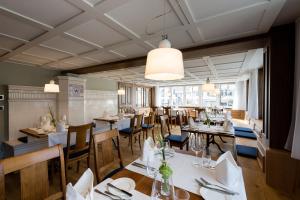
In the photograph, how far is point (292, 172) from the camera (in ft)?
6.47

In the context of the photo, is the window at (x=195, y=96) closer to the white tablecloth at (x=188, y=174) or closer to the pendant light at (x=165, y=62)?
the white tablecloth at (x=188, y=174)

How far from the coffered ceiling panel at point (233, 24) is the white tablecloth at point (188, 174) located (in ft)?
5.44

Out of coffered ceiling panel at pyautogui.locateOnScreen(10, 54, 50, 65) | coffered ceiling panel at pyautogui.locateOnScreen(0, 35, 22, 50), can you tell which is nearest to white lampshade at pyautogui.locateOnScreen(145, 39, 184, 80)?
coffered ceiling panel at pyautogui.locateOnScreen(0, 35, 22, 50)

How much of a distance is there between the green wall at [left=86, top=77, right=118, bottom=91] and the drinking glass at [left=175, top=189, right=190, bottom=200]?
4.96 metres

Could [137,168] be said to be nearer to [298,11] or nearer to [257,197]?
[257,197]

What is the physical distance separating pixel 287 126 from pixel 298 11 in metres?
1.48

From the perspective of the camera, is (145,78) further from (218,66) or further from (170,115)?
(170,115)

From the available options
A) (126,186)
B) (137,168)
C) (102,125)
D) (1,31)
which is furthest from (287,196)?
(1,31)

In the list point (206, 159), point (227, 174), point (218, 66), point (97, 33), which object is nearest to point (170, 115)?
point (218, 66)

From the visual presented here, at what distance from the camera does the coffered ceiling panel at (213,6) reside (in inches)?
57.3

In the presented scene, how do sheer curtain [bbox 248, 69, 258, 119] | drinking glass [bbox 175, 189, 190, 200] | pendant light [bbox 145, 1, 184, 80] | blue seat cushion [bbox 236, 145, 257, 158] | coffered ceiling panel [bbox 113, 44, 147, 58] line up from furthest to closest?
sheer curtain [bbox 248, 69, 258, 119] < blue seat cushion [bbox 236, 145, 257, 158] < coffered ceiling panel [bbox 113, 44, 147, 58] < pendant light [bbox 145, 1, 184, 80] < drinking glass [bbox 175, 189, 190, 200]

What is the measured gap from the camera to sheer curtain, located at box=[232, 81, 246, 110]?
6809 millimetres

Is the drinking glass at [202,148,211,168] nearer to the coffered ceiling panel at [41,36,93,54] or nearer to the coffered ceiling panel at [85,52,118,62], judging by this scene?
the coffered ceiling panel at [41,36,93,54]

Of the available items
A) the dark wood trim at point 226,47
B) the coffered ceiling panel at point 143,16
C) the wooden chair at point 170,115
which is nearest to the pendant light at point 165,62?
the coffered ceiling panel at point 143,16
